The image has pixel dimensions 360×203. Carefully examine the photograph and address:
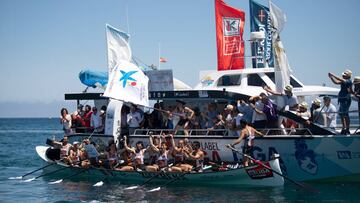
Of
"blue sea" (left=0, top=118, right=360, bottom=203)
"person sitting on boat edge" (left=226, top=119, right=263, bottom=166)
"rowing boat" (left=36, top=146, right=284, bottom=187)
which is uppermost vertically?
"person sitting on boat edge" (left=226, top=119, right=263, bottom=166)

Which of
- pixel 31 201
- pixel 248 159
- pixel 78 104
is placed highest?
pixel 78 104

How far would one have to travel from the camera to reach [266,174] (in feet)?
56.9

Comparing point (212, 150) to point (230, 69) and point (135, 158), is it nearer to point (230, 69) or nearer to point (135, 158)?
point (135, 158)

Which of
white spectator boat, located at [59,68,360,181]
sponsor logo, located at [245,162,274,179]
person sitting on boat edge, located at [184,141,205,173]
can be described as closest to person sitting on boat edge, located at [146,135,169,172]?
person sitting on boat edge, located at [184,141,205,173]

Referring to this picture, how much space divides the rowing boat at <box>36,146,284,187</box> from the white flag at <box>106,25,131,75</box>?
158 inches

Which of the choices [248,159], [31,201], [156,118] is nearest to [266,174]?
[248,159]

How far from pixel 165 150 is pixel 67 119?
6237 millimetres

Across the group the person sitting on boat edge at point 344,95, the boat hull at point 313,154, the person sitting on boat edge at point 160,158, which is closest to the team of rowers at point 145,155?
the person sitting on boat edge at point 160,158

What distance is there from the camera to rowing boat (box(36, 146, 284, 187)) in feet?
56.7

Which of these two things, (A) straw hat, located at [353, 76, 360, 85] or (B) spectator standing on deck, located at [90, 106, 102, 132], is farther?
(B) spectator standing on deck, located at [90, 106, 102, 132]

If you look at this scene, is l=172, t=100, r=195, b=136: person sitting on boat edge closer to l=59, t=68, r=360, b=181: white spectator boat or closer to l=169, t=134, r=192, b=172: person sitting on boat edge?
l=59, t=68, r=360, b=181: white spectator boat

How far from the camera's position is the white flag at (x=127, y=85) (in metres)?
19.8

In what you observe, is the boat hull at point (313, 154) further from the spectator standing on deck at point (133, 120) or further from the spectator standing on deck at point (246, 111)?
the spectator standing on deck at point (133, 120)

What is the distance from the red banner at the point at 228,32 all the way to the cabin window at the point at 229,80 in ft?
3.68
